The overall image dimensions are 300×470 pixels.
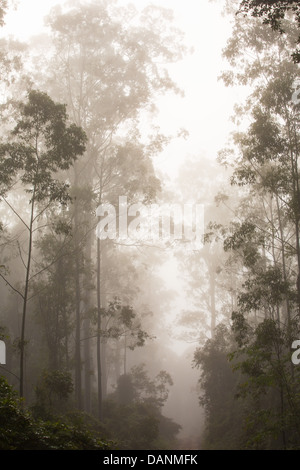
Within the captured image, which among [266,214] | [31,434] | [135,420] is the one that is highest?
[266,214]

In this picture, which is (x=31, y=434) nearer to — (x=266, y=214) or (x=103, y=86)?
(x=266, y=214)

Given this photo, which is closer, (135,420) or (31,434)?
(31,434)

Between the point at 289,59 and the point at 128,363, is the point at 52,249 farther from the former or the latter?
the point at 128,363

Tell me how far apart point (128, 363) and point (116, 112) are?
2611 cm

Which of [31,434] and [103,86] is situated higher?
[103,86]

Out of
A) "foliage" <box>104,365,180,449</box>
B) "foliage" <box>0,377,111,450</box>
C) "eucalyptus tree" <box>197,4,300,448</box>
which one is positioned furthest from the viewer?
"foliage" <box>104,365,180,449</box>

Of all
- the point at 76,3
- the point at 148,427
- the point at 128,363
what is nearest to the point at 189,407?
the point at 128,363

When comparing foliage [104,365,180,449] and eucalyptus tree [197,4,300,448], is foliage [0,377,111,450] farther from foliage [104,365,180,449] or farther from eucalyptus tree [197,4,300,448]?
foliage [104,365,180,449]

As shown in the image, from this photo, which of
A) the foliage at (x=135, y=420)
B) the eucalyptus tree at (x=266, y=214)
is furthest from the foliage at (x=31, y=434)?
the foliage at (x=135, y=420)

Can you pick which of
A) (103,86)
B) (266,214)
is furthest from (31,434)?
(103,86)

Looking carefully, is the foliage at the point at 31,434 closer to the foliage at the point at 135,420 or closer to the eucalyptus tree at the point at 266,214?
the eucalyptus tree at the point at 266,214

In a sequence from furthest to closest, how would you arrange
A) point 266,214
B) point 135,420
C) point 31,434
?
1. point 135,420
2. point 266,214
3. point 31,434

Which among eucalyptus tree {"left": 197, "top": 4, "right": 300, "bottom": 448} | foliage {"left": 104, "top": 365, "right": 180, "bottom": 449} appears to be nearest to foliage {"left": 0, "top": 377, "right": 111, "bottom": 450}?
eucalyptus tree {"left": 197, "top": 4, "right": 300, "bottom": 448}
